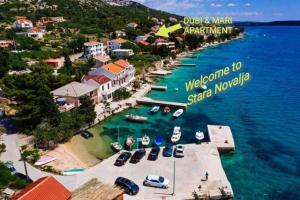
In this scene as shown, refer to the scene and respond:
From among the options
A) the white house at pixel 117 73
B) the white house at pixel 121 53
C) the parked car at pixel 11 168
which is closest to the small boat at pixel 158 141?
the parked car at pixel 11 168

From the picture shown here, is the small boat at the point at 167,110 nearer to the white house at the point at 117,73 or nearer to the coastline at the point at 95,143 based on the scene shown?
the coastline at the point at 95,143

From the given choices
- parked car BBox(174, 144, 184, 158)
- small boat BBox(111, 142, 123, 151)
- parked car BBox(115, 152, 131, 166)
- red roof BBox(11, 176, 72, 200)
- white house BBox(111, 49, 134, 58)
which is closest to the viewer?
red roof BBox(11, 176, 72, 200)

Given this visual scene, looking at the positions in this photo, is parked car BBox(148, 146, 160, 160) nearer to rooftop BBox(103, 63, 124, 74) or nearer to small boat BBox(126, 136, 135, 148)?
small boat BBox(126, 136, 135, 148)

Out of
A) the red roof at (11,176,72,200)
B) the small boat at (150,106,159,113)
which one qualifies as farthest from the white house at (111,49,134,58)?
the red roof at (11,176,72,200)

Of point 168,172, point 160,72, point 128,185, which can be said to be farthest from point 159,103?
point 128,185

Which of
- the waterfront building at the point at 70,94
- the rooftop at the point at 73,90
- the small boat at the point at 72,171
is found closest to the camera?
the small boat at the point at 72,171

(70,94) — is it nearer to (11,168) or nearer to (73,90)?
(73,90)

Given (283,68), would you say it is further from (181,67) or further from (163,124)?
(163,124)
